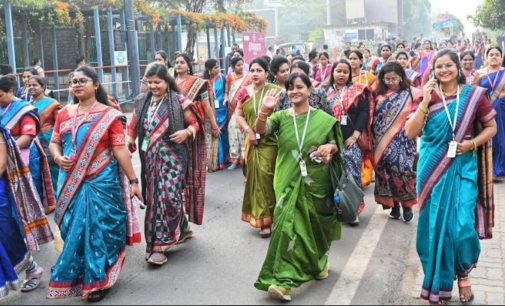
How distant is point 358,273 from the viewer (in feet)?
16.8

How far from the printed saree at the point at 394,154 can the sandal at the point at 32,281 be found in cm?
349

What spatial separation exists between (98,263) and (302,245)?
1419mm

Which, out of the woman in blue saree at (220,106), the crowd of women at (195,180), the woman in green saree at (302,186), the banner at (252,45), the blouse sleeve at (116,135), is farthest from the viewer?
the banner at (252,45)

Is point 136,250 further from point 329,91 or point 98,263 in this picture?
point 329,91

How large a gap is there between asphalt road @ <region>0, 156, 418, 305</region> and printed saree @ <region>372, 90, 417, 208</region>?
291mm

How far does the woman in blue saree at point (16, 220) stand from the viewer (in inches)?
182

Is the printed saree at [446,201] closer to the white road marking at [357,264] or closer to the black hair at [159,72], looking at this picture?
the white road marking at [357,264]

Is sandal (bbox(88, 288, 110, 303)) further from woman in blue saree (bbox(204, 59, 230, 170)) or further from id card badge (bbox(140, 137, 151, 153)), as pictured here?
woman in blue saree (bbox(204, 59, 230, 170))

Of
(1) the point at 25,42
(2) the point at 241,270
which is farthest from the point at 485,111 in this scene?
(1) the point at 25,42

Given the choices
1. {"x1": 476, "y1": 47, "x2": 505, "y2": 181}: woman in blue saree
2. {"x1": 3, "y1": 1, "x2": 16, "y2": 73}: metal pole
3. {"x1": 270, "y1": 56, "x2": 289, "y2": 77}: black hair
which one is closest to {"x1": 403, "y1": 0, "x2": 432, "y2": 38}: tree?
{"x1": 3, "y1": 1, "x2": 16, "y2": 73}: metal pole

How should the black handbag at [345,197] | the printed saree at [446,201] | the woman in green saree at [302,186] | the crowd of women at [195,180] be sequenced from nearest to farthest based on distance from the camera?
1. the printed saree at [446,201]
2. the crowd of women at [195,180]
3. the woman in green saree at [302,186]
4. the black handbag at [345,197]

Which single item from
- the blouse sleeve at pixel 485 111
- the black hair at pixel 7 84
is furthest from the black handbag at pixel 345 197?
the black hair at pixel 7 84

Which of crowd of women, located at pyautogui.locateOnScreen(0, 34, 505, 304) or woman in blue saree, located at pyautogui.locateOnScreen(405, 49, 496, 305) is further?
crowd of women, located at pyautogui.locateOnScreen(0, 34, 505, 304)

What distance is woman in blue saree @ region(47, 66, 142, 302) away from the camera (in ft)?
15.1
